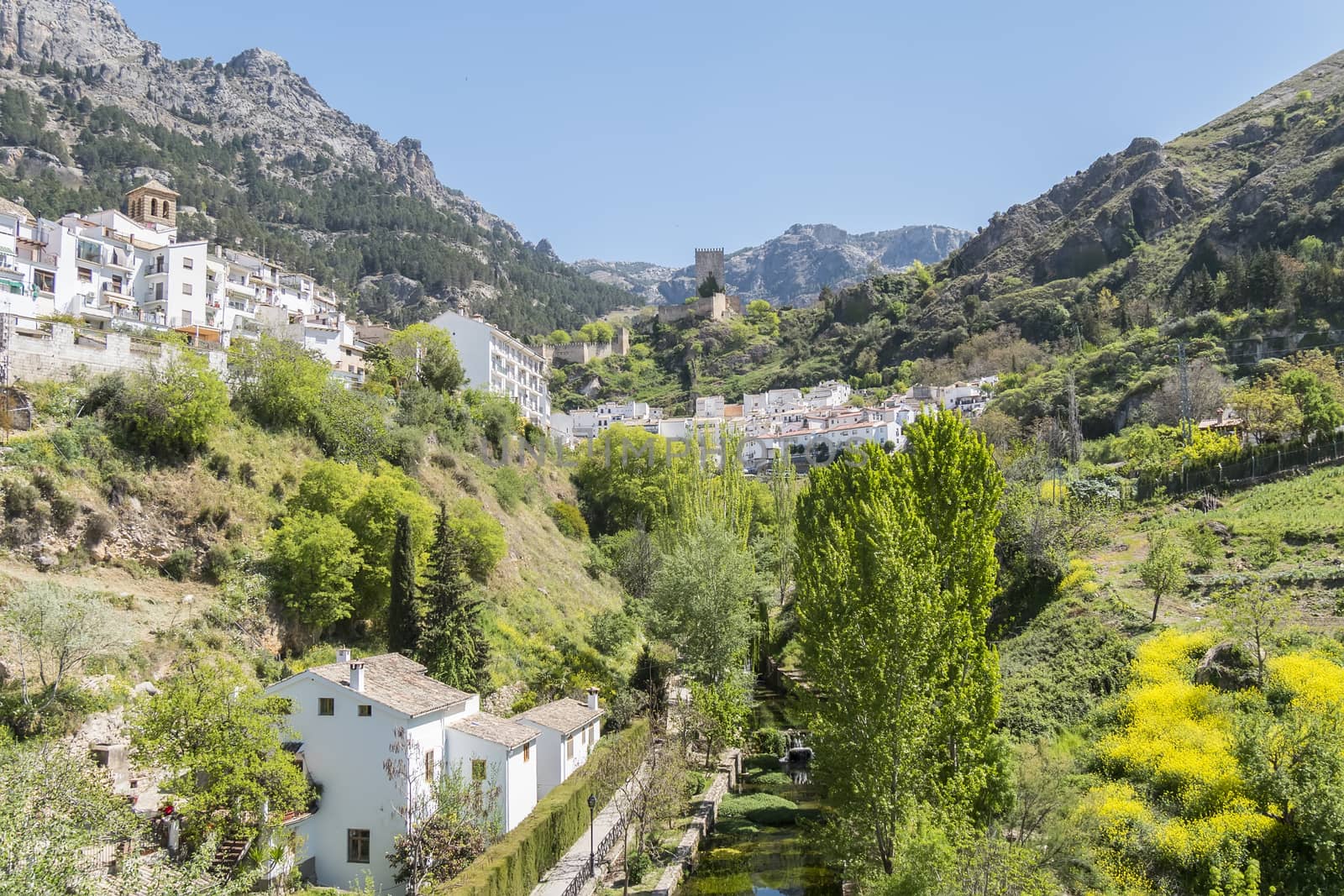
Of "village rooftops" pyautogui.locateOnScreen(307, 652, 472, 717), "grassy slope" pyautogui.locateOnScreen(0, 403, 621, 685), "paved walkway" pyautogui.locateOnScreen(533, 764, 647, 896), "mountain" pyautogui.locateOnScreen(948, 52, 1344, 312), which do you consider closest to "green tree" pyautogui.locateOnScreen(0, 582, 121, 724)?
"grassy slope" pyautogui.locateOnScreen(0, 403, 621, 685)

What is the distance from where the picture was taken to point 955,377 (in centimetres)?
9794

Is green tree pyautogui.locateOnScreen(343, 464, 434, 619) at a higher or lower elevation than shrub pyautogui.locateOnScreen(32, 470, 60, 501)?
lower

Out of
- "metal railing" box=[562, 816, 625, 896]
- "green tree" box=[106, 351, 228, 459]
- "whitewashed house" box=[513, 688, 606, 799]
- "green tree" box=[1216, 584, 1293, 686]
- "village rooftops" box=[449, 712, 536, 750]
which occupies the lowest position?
"metal railing" box=[562, 816, 625, 896]

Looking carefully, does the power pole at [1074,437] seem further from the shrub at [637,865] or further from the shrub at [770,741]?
the shrub at [637,865]

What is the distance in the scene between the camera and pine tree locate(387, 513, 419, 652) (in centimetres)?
2564

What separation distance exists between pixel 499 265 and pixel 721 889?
15108 centimetres

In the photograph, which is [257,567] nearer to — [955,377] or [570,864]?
[570,864]

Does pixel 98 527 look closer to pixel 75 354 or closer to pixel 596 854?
pixel 75 354

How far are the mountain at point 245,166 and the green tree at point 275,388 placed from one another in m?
69.2

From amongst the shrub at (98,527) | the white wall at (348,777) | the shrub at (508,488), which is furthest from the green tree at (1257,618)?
the shrub at (508,488)

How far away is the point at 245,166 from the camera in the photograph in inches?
5674

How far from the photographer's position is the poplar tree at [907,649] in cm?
1723

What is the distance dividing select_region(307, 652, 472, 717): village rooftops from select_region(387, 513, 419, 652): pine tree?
2207mm

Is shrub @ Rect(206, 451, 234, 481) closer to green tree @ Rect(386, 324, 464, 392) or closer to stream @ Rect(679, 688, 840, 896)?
green tree @ Rect(386, 324, 464, 392)
